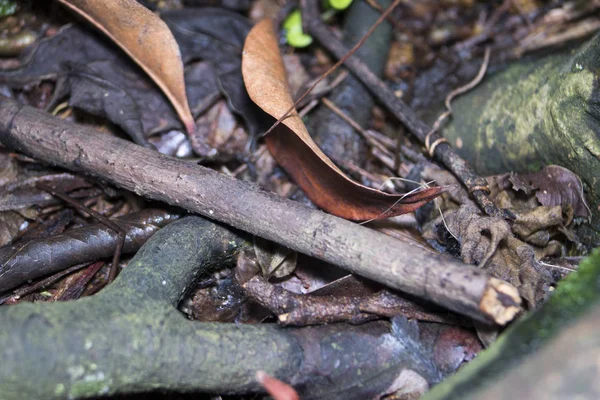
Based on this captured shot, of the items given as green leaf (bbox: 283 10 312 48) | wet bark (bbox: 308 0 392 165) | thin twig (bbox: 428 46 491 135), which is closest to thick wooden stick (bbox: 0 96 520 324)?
wet bark (bbox: 308 0 392 165)

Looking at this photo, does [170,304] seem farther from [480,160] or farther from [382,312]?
[480,160]

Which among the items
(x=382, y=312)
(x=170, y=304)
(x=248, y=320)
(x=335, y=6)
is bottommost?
(x=248, y=320)

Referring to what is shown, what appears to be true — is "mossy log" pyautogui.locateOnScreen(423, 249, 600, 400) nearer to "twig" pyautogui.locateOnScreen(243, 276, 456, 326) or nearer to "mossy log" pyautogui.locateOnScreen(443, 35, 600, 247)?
"twig" pyautogui.locateOnScreen(243, 276, 456, 326)

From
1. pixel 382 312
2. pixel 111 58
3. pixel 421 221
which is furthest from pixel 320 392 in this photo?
pixel 111 58

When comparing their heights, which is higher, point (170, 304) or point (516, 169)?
point (516, 169)

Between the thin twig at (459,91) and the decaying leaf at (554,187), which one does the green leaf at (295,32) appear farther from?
the decaying leaf at (554,187)

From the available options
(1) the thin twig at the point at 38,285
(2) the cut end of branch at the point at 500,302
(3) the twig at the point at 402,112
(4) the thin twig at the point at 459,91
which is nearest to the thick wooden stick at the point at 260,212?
(2) the cut end of branch at the point at 500,302

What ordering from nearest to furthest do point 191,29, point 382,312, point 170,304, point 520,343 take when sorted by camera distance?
point 520,343 → point 170,304 → point 382,312 → point 191,29
